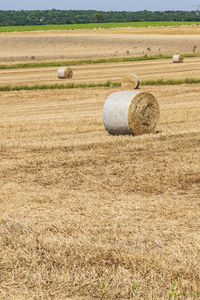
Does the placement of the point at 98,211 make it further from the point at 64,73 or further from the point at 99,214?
the point at 64,73

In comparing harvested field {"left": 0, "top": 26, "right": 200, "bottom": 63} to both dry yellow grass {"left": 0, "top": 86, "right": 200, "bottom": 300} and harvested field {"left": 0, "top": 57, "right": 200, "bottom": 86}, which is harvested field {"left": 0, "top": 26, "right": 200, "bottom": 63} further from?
dry yellow grass {"left": 0, "top": 86, "right": 200, "bottom": 300}

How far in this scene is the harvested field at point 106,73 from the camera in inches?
1294

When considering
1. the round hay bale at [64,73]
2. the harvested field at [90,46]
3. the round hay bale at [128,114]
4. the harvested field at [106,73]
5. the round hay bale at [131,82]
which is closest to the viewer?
the round hay bale at [128,114]

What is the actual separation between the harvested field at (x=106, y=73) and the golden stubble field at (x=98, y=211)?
1593 centimetres

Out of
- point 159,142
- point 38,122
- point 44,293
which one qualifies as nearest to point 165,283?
point 44,293

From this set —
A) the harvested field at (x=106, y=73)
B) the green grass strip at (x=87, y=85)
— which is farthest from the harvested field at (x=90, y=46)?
the green grass strip at (x=87, y=85)

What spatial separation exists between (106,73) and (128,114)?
23342 millimetres

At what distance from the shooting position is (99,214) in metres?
8.17

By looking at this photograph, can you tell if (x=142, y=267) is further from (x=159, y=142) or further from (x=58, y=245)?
(x=159, y=142)

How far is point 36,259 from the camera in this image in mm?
6562

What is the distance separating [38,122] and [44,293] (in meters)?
12.2

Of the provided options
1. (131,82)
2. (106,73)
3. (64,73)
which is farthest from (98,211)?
(106,73)

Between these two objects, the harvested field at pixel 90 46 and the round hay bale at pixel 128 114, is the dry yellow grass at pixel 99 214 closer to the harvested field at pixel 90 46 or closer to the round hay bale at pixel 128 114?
the round hay bale at pixel 128 114

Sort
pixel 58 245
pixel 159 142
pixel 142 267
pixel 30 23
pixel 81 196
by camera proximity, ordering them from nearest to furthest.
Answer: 1. pixel 142 267
2. pixel 58 245
3. pixel 81 196
4. pixel 159 142
5. pixel 30 23
